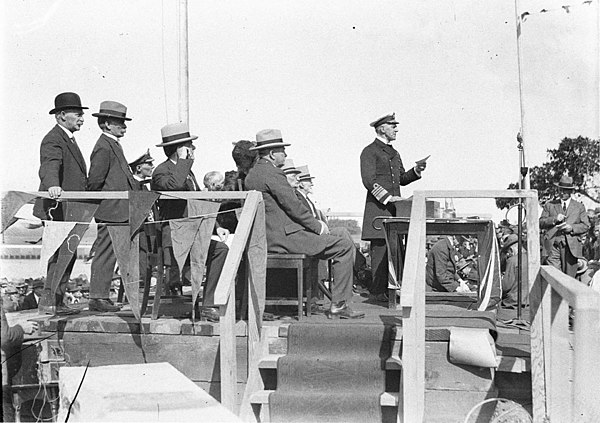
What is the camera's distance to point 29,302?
8.00 metres

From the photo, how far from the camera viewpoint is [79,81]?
13203 mm

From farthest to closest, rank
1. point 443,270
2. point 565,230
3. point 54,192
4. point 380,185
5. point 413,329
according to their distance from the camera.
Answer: point 565,230 < point 443,270 < point 380,185 < point 54,192 < point 413,329

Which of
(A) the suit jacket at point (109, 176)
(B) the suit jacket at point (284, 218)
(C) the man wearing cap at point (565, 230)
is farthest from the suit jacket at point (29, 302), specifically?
(C) the man wearing cap at point (565, 230)

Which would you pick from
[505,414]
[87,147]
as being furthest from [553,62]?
[87,147]

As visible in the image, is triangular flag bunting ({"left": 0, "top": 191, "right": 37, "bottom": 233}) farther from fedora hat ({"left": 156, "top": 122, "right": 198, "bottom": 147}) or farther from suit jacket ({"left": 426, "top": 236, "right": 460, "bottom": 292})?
suit jacket ({"left": 426, "top": 236, "right": 460, "bottom": 292})

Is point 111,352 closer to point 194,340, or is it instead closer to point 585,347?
point 194,340

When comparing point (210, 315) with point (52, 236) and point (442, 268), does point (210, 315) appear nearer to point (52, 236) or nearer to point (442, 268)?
point (52, 236)

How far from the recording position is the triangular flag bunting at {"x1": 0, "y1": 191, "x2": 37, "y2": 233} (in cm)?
651

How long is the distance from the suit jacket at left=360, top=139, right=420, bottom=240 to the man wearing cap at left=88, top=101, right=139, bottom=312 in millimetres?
2295

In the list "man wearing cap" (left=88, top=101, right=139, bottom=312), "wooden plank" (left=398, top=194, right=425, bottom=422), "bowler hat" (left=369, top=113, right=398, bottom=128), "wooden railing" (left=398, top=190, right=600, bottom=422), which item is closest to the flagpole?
"bowler hat" (left=369, top=113, right=398, bottom=128)

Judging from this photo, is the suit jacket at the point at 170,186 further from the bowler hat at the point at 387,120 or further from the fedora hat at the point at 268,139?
the bowler hat at the point at 387,120

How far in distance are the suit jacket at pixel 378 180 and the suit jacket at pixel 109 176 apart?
2.34m

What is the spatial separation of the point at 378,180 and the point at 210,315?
2.41 m

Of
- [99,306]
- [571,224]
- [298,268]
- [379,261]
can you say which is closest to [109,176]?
[99,306]
